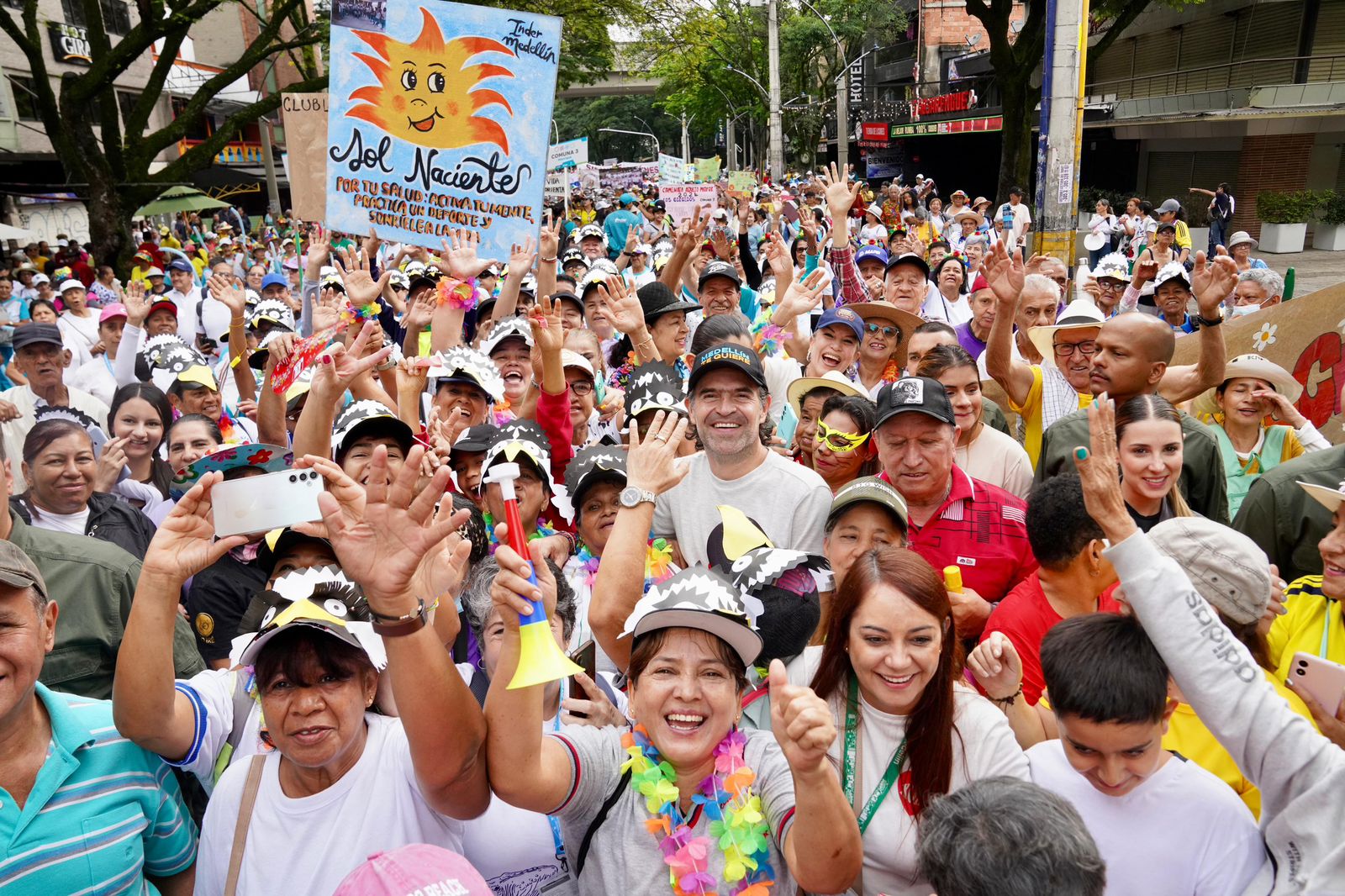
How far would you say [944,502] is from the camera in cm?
379

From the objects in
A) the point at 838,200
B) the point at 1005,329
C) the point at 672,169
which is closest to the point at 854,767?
the point at 1005,329

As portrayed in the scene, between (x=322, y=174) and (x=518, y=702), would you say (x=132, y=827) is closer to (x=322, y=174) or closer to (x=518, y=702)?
(x=518, y=702)

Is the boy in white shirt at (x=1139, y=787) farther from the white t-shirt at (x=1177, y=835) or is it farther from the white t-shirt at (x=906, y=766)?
the white t-shirt at (x=906, y=766)

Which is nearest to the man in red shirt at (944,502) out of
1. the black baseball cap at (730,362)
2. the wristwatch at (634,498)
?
the black baseball cap at (730,362)

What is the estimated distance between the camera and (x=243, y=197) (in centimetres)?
4366

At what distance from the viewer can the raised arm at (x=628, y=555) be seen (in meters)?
2.88

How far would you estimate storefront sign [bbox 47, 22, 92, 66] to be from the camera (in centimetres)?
3033

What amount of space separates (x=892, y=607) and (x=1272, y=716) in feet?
2.79

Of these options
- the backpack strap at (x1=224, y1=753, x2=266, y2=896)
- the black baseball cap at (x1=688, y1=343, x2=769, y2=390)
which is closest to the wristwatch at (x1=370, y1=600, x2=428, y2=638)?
the backpack strap at (x1=224, y1=753, x2=266, y2=896)

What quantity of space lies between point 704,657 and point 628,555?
548 mm

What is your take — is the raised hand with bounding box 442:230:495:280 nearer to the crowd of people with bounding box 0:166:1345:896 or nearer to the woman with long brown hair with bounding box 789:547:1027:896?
the crowd of people with bounding box 0:166:1345:896

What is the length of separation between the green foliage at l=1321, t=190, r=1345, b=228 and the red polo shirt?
27.0 m

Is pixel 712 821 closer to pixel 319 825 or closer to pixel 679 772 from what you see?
pixel 679 772

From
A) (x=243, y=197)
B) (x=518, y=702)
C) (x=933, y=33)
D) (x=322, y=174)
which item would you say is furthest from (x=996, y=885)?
(x=933, y=33)
